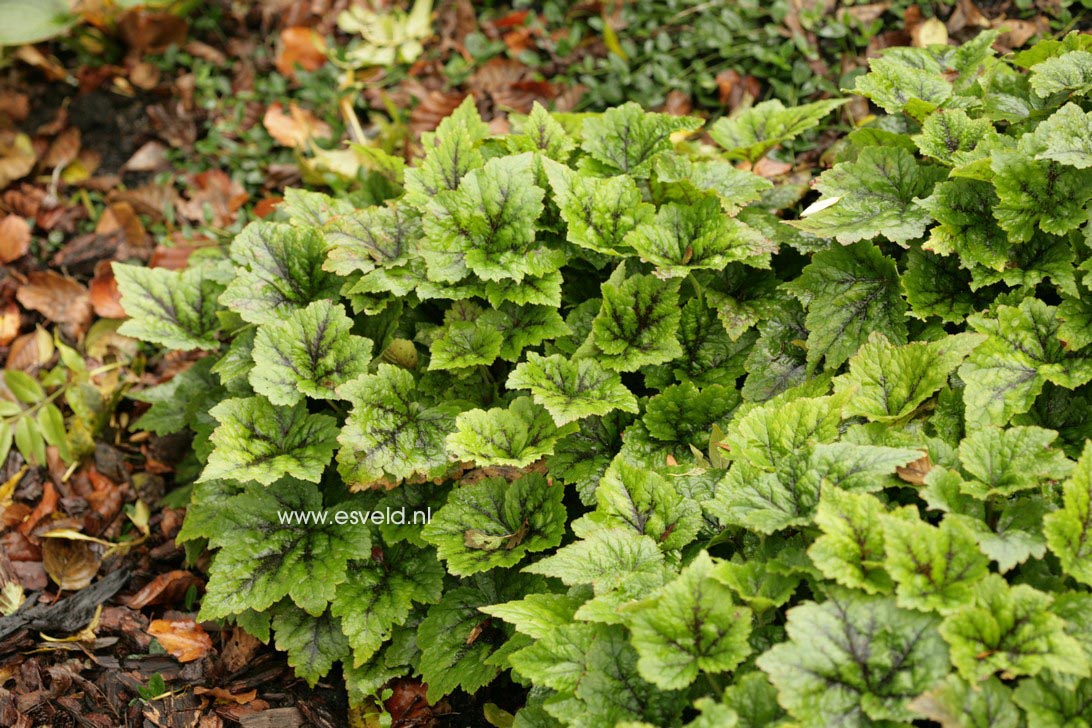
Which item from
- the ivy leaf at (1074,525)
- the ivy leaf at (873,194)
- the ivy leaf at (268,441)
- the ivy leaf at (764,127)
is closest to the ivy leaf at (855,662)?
the ivy leaf at (1074,525)

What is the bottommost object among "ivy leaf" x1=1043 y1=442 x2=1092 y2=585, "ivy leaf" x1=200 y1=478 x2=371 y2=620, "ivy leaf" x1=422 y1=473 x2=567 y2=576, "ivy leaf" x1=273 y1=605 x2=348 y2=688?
"ivy leaf" x1=273 y1=605 x2=348 y2=688

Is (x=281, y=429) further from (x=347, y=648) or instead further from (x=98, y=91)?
(x=98, y=91)

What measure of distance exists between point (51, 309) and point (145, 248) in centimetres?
55

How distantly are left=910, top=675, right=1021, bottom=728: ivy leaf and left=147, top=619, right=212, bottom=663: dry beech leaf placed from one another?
2504 millimetres

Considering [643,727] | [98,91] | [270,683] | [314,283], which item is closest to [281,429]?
[314,283]

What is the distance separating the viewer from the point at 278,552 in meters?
3.03

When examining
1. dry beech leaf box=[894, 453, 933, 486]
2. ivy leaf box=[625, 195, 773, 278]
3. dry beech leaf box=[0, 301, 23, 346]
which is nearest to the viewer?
dry beech leaf box=[894, 453, 933, 486]

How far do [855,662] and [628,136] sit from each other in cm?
203

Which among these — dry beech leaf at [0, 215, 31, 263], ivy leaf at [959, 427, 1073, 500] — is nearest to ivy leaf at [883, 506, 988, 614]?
ivy leaf at [959, 427, 1073, 500]

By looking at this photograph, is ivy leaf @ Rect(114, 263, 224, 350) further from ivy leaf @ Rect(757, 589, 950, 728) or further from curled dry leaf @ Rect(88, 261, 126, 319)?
ivy leaf @ Rect(757, 589, 950, 728)

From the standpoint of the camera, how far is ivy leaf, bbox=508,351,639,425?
9.10 ft

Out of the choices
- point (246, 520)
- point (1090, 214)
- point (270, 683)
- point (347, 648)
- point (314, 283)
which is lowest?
point (270, 683)

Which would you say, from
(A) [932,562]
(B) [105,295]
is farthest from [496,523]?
(B) [105,295]

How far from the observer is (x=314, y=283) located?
130 inches
